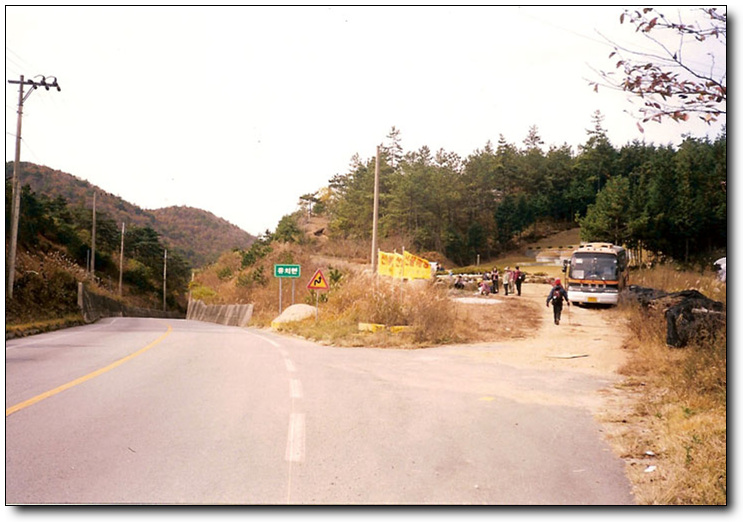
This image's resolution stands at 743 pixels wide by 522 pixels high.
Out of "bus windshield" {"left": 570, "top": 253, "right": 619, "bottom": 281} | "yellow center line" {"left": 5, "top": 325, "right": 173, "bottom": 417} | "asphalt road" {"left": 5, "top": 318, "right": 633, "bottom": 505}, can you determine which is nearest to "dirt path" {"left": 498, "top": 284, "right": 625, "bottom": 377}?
"asphalt road" {"left": 5, "top": 318, "right": 633, "bottom": 505}

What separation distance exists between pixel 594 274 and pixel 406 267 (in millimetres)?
14596

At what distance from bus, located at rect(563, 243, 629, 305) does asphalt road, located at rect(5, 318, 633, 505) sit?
69.1ft

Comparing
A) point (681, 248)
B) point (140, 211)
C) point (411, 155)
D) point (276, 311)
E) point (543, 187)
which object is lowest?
point (276, 311)

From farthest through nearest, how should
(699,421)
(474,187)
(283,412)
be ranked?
(474,187) → (283,412) → (699,421)

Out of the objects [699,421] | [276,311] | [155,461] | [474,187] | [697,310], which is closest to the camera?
[155,461]

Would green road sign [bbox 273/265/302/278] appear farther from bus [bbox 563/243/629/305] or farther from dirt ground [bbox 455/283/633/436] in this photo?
bus [bbox 563/243/629/305]

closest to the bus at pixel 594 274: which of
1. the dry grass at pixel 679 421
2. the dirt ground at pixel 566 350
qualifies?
the dirt ground at pixel 566 350

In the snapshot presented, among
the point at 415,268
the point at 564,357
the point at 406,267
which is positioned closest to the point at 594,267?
the point at 415,268

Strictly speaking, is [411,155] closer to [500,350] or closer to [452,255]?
[452,255]

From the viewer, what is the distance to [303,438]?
5695 mm

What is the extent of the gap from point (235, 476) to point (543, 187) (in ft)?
51.9

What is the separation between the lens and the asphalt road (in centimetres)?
422

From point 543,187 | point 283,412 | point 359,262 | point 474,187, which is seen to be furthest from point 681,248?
point 474,187

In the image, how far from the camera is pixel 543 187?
18.3 meters
